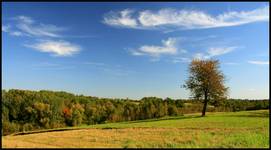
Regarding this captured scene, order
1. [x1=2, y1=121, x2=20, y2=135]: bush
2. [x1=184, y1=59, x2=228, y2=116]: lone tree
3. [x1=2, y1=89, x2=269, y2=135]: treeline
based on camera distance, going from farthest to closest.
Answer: [x1=2, y1=89, x2=269, y2=135]: treeline → [x1=2, y1=121, x2=20, y2=135]: bush → [x1=184, y1=59, x2=228, y2=116]: lone tree

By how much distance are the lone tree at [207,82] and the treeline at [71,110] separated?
73.1ft

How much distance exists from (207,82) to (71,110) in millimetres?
42995

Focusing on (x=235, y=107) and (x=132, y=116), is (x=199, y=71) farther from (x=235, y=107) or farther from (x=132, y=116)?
(x=132, y=116)

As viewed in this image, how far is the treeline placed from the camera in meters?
78.4

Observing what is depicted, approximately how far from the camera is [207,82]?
51.4 m

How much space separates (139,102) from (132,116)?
12.8 metres

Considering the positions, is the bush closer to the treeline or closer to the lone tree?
the treeline

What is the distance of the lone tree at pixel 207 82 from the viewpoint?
2023 inches

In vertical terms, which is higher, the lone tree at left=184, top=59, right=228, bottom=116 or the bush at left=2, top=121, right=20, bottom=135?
the lone tree at left=184, top=59, right=228, bottom=116

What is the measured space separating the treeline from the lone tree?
22292 mm

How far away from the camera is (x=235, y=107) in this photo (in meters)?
79.4

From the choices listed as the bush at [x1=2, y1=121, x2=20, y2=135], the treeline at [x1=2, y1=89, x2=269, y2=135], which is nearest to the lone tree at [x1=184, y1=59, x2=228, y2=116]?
the treeline at [x1=2, y1=89, x2=269, y2=135]

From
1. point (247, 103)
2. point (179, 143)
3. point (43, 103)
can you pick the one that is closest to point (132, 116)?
point (43, 103)

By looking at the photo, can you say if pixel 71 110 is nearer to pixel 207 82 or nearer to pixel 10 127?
pixel 10 127
